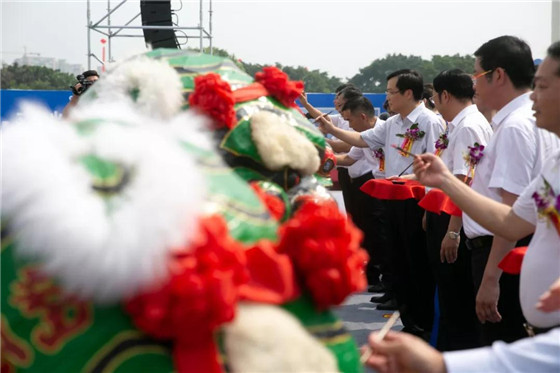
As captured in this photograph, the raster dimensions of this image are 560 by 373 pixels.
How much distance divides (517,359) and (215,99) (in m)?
0.95

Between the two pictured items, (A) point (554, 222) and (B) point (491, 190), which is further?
(B) point (491, 190)

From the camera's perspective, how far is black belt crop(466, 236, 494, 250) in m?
3.13

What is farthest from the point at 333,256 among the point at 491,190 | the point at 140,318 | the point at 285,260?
the point at 491,190

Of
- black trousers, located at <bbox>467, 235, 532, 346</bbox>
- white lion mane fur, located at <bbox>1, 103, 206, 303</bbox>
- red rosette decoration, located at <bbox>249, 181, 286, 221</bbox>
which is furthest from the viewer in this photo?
black trousers, located at <bbox>467, 235, 532, 346</bbox>

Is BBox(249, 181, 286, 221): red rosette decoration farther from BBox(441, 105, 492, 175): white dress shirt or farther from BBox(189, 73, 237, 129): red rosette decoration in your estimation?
BBox(441, 105, 492, 175): white dress shirt

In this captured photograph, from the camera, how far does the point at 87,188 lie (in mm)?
1147

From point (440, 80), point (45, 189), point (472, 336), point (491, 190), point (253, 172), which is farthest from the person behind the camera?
point (440, 80)

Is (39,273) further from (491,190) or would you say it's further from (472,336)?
(472,336)

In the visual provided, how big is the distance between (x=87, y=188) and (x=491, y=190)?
7.36 feet

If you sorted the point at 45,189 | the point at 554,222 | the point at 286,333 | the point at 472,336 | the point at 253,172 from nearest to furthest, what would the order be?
the point at 45,189
the point at 286,333
the point at 253,172
the point at 554,222
the point at 472,336

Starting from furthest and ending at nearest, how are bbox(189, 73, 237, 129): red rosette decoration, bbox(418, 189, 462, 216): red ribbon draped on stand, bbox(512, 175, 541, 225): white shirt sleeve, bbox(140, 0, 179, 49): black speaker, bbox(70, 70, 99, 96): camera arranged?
1. bbox(140, 0, 179, 49): black speaker
2. bbox(70, 70, 99, 96): camera
3. bbox(418, 189, 462, 216): red ribbon draped on stand
4. bbox(512, 175, 541, 225): white shirt sleeve
5. bbox(189, 73, 237, 129): red rosette decoration

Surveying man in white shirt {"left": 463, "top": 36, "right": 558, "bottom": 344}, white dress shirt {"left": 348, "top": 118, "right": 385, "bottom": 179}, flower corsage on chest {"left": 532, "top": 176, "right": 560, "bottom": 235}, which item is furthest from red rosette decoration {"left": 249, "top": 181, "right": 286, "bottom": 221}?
white dress shirt {"left": 348, "top": 118, "right": 385, "bottom": 179}

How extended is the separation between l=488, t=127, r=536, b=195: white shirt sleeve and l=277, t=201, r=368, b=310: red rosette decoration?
5.49ft

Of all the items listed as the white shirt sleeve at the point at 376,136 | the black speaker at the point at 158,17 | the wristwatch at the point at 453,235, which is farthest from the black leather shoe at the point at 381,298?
the black speaker at the point at 158,17
